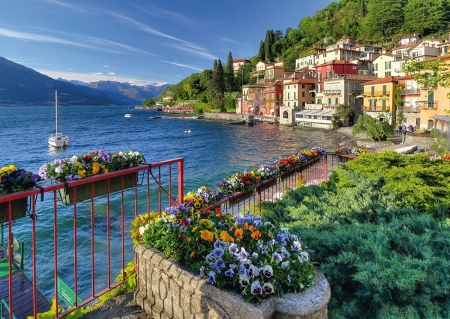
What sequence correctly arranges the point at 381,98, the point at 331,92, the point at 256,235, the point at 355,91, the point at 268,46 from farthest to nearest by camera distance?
the point at 268,46
the point at 331,92
the point at 355,91
the point at 381,98
the point at 256,235

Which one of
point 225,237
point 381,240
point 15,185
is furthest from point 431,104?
point 15,185

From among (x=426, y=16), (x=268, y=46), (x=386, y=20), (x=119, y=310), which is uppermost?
(x=268, y=46)

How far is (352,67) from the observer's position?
59594mm

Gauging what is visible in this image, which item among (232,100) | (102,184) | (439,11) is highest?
(439,11)

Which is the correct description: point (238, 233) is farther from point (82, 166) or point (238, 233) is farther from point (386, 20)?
point (386, 20)

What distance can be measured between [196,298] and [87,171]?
190 centimetres

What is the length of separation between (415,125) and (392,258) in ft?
140

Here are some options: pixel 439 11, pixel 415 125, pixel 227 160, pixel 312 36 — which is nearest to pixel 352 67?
pixel 415 125

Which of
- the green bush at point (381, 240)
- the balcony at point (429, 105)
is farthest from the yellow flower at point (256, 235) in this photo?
the balcony at point (429, 105)

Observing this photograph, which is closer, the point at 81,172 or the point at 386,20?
the point at 81,172

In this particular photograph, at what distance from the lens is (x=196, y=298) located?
2467mm

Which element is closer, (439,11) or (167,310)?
(167,310)

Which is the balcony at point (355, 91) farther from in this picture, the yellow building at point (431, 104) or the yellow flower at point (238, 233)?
the yellow flower at point (238, 233)

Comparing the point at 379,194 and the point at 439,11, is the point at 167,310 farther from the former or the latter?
the point at 439,11
